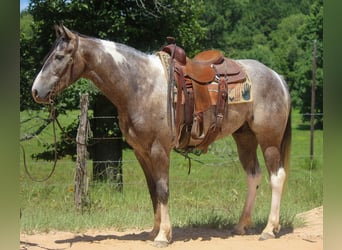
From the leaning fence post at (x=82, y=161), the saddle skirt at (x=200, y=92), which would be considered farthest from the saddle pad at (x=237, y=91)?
the leaning fence post at (x=82, y=161)

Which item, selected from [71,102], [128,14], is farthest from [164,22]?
[71,102]

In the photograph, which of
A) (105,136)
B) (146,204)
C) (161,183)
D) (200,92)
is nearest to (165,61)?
(200,92)

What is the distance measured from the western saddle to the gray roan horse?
122 mm

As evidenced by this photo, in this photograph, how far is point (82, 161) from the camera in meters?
6.95

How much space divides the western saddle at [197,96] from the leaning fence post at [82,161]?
196 cm

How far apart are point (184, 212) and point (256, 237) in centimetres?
135

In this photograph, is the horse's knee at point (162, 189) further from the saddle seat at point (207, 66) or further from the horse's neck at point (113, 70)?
the saddle seat at point (207, 66)

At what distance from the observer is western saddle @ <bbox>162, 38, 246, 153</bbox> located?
4.97 meters

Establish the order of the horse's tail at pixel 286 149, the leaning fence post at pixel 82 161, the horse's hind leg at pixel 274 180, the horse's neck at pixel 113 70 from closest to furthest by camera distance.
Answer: the horse's neck at pixel 113 70 → the horse's hind leg at pixel 274 180 → the horse's tail at pixel 286 149 → the leaning fence post at pixel 82 161

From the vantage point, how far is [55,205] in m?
7.16

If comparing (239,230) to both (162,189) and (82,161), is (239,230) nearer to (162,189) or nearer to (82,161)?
(162,189)

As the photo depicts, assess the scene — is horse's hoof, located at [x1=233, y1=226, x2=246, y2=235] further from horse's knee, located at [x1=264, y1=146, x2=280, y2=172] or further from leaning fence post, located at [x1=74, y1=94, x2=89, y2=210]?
leaning fence post, located at [x1=74, y1=94, x2=89, y2=210]

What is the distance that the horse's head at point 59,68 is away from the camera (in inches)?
180
